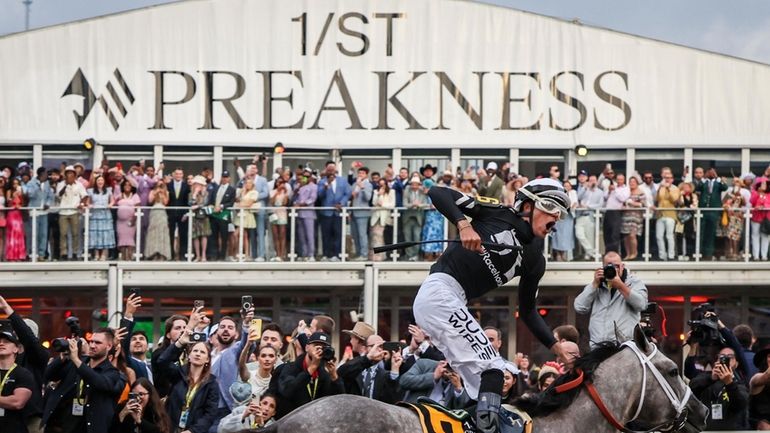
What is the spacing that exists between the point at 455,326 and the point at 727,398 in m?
3.98

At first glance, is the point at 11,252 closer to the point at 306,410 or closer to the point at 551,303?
the point at 551,303

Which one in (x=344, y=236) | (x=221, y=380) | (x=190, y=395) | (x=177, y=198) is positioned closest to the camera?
(x=190, y=395)

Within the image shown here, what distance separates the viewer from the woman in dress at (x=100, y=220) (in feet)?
74.6

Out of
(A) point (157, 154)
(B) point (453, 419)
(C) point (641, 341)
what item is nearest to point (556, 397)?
(C) point (641, 341)

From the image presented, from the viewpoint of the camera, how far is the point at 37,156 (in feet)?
92.4

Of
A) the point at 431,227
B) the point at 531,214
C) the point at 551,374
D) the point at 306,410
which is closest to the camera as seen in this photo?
the point at 306,410

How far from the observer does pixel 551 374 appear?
1296 centimetres

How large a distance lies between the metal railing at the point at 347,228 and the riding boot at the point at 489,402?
14.0 meters

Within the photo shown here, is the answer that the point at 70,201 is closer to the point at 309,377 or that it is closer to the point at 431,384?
the point at 431,384

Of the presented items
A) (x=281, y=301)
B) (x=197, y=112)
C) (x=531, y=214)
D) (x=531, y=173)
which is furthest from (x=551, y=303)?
(x=531, y=214)

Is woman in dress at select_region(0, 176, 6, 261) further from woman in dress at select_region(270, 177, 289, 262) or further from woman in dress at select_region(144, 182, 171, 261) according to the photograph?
woman in dress at select_region(270, 177, 289, 262)

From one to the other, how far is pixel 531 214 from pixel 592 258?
50.4 ft

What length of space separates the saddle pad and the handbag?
52.3 ft

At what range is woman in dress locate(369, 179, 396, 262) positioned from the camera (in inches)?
912
